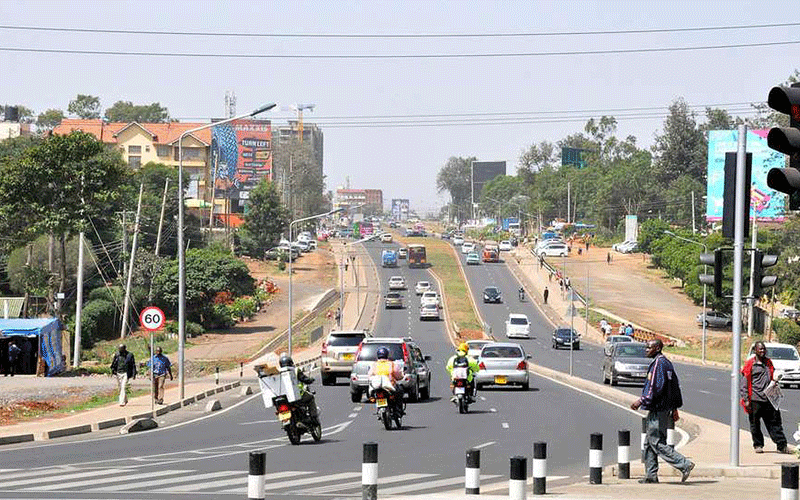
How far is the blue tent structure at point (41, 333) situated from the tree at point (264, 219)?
80966mm

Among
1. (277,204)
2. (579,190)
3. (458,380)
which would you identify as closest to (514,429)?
(458,380)

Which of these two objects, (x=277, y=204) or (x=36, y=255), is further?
(x=277, y=204)

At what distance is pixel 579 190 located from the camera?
649ft

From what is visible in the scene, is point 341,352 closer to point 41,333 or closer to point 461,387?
point 41,333

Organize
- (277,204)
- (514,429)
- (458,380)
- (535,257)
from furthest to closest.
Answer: (535,257) < (277,204) < (458,380) < (514,429)

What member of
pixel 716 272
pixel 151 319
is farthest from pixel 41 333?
pixel 716 272

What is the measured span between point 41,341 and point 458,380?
81.8 feet

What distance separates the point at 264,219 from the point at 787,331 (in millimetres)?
66620

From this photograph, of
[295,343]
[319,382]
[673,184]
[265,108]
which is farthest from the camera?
[673,184]

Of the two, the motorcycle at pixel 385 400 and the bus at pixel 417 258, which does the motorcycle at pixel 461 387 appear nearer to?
the motorcycle at pixel 385 400

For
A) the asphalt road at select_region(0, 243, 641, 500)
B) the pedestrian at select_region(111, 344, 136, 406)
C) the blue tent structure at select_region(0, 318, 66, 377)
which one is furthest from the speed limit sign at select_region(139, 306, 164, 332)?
the blue tent structure at select_region(0, 318, 66, 377)

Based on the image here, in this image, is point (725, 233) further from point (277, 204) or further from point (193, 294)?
point (277, 204)

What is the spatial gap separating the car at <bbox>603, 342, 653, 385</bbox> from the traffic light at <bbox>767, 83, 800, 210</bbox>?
32557mm

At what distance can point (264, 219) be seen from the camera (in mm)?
133125
